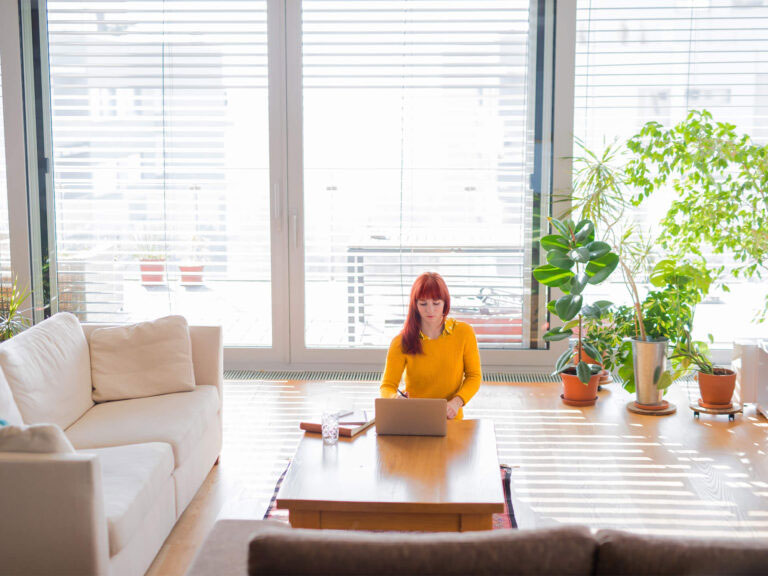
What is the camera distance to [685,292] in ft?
16.4

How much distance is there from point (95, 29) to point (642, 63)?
373cm

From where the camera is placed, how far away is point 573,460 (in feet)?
13.8

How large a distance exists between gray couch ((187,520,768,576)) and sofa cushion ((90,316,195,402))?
2.49 meters

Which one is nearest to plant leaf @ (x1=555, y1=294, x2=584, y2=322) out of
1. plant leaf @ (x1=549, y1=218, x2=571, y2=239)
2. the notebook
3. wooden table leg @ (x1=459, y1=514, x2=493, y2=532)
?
plant leaf @ (x1=549, y1=218, x2=571, y2=239)

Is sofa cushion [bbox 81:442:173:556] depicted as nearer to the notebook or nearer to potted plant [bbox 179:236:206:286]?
the notebook

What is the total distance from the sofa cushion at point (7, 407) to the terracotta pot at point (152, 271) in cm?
276

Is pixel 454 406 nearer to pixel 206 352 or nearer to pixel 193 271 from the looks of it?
pixel 206 352

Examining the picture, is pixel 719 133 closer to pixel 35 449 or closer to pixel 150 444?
pixel 150 444

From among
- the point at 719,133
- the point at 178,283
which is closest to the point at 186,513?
the point at 178,283

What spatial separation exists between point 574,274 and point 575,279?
4cm

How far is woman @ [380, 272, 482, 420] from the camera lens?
3.67 m

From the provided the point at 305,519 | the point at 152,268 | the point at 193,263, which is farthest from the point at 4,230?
the point at 305,519

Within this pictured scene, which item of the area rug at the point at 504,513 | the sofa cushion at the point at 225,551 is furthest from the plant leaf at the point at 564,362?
the sofa cushion at the point at 225,551

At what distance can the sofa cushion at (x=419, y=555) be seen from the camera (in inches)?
62.7
